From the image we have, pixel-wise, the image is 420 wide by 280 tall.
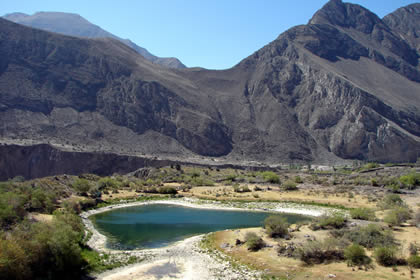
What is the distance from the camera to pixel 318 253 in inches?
778

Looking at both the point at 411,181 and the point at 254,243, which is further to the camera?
the point at 411,181

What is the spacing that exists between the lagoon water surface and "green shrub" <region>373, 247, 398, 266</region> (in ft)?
48.2

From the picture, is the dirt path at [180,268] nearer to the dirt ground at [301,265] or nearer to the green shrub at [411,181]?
the dirt ground at [301,265]

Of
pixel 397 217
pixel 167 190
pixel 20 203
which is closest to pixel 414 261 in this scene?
pixel 397 217

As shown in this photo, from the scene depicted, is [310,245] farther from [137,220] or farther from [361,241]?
[137,220]

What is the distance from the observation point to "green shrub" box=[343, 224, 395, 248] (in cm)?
2094

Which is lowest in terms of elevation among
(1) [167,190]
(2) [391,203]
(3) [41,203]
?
(1) [167,190]

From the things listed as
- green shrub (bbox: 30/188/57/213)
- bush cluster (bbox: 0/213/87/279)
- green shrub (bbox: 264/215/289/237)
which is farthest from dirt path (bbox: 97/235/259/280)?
green shrub (bbox: 30/188/57/213)

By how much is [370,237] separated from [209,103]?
117 meters

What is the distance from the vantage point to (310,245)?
20.0 m

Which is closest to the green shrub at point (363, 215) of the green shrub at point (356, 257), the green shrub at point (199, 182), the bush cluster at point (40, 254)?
the green shrub at point (356, 257)

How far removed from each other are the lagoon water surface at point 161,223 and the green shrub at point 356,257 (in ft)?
43.6

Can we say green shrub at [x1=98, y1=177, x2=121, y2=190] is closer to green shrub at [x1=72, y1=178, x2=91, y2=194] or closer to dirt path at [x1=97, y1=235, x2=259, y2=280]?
green shrub at [x1=72, y1=178, x2=91, y2=194]

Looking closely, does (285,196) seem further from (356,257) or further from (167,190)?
(356,257)
